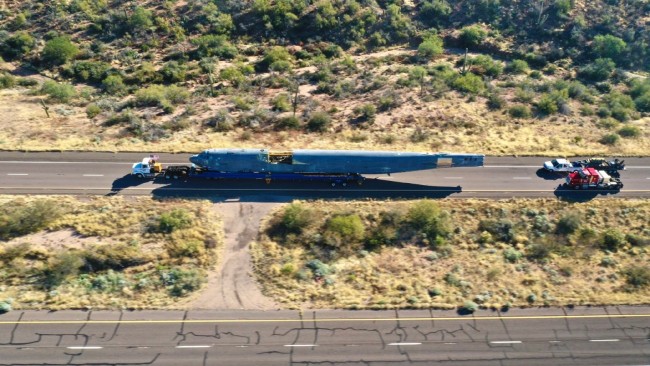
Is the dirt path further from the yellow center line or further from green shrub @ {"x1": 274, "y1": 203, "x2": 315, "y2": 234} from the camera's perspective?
green shrub @ {"x1": 274, "y1": 203, "x2": 315, "y2": 234}

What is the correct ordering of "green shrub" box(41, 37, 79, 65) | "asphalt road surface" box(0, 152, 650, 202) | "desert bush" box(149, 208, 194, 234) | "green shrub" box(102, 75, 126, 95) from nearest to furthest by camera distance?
"desert bush" box(149, 208, 194, 234)
"asphalt road surface" box(0, 152, 650, 202)
"green shrub" box(102, 75, 126, 95)
"green shrub" box(41, 37, 79, 65)

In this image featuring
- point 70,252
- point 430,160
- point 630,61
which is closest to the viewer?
point 70,252

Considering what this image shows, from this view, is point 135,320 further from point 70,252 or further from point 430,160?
point 430,160

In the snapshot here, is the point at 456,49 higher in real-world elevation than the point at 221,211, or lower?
higher

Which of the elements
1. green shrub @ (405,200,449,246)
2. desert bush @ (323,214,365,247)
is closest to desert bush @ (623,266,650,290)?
green shrub @ (405,200,449,246)

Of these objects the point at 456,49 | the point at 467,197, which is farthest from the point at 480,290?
the point at 456,49

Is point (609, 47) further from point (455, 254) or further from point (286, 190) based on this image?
point (286, 190)

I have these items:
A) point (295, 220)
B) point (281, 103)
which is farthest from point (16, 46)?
point (295, 220)

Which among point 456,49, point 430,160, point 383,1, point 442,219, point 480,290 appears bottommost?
point 480,290
